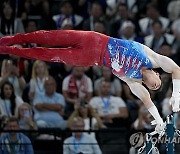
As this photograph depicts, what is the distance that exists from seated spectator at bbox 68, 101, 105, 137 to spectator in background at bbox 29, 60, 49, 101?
608mm

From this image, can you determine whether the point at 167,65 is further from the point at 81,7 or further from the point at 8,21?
the point at 81,7

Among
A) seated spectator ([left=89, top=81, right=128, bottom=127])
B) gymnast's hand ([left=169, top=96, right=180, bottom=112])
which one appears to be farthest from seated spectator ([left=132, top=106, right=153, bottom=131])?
gymnast's hand ([left=169, top=96, right=180, bottom=112])

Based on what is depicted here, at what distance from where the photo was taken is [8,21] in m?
9.55

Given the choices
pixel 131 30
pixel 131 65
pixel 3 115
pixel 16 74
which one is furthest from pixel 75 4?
pixel 131 65

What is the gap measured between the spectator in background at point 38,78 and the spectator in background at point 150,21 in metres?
1.88

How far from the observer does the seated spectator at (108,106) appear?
9.01m

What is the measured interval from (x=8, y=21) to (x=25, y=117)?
62.2 inches

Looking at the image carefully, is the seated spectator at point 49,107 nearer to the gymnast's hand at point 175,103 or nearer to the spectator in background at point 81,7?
the spectator in background at point 81,7

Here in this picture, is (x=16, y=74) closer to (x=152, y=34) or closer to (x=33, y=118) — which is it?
(x=33, y=118)

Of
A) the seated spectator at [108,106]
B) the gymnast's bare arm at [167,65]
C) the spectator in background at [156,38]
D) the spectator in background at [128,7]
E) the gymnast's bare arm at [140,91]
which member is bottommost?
the seated spectator at [108,106]

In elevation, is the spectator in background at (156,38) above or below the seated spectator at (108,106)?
above

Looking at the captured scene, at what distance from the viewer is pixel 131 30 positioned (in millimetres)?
9969

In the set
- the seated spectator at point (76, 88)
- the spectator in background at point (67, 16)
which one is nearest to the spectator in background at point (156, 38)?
the spectator in background at point (67, 16)

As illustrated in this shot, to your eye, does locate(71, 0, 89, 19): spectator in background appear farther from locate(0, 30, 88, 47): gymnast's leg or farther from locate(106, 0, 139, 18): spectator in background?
locate(0, 30, 88, 47): gymnast's leg
